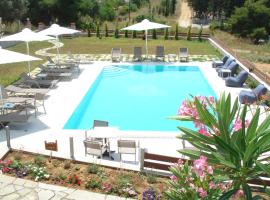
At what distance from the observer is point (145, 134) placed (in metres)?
10.7

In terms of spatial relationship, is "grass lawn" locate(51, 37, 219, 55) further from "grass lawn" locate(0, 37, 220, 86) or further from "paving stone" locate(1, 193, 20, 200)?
"paving stone" locate(1, 193, 20, 200)

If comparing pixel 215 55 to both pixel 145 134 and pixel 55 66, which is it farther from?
pixel 145 134

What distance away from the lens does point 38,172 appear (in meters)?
7.75

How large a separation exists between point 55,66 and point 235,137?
48.5ft

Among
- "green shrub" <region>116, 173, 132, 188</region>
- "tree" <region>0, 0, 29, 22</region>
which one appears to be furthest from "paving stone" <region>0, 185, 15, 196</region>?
"tree" <region>0, 0, 29, 22</region>

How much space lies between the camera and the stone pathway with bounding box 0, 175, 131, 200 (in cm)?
688

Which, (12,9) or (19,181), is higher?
(12,9)

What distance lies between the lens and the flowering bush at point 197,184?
4.29 metres

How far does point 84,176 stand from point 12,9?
99.2 feet

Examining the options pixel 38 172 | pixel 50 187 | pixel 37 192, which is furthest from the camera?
pixel 38 172

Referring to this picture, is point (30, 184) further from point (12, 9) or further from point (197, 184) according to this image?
point (12, 9)

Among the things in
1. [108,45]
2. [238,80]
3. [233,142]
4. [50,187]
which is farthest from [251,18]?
[233,142]

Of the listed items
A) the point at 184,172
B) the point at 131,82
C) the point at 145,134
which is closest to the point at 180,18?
the point at 131,82

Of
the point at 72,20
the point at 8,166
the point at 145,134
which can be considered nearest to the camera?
the point at 8,166
